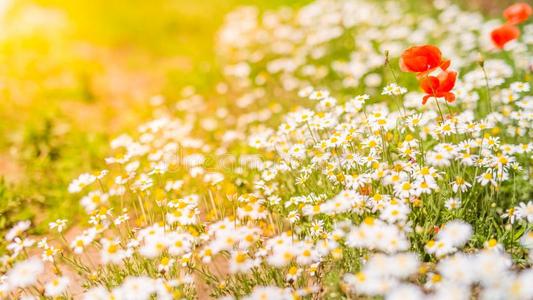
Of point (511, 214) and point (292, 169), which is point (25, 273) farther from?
point (511, 214)

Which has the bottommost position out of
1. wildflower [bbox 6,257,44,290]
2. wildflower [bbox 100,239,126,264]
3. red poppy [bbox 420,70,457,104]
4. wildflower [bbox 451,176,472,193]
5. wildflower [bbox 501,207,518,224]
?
wildflower [bbox 501,207,518,224]

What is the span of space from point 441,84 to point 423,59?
0.64 feet

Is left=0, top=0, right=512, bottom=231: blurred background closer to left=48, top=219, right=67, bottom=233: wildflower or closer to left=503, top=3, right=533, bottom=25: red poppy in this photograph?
left=48, top=219, right=67, bottom=233: wildflower

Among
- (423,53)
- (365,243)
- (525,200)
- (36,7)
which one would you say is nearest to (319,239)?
(365,243)

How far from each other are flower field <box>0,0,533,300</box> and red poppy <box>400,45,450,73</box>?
1cm

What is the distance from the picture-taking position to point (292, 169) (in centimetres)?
317

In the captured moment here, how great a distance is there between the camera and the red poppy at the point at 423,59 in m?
2.68

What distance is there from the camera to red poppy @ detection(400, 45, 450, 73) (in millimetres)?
2681

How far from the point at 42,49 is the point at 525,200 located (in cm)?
716

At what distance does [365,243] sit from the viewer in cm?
220

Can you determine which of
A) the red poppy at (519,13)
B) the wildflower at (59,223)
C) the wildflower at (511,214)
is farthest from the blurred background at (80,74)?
the red poppy at (519,13)

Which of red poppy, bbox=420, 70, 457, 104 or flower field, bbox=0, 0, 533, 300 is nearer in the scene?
flower field, bbox=0, 0, 533, 300

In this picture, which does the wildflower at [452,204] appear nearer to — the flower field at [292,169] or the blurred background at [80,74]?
the flower field at [292,169]

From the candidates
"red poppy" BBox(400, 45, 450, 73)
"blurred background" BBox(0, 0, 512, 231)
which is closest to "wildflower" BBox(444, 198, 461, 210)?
"red poppy" BBox(400, 45, 450, 73)
